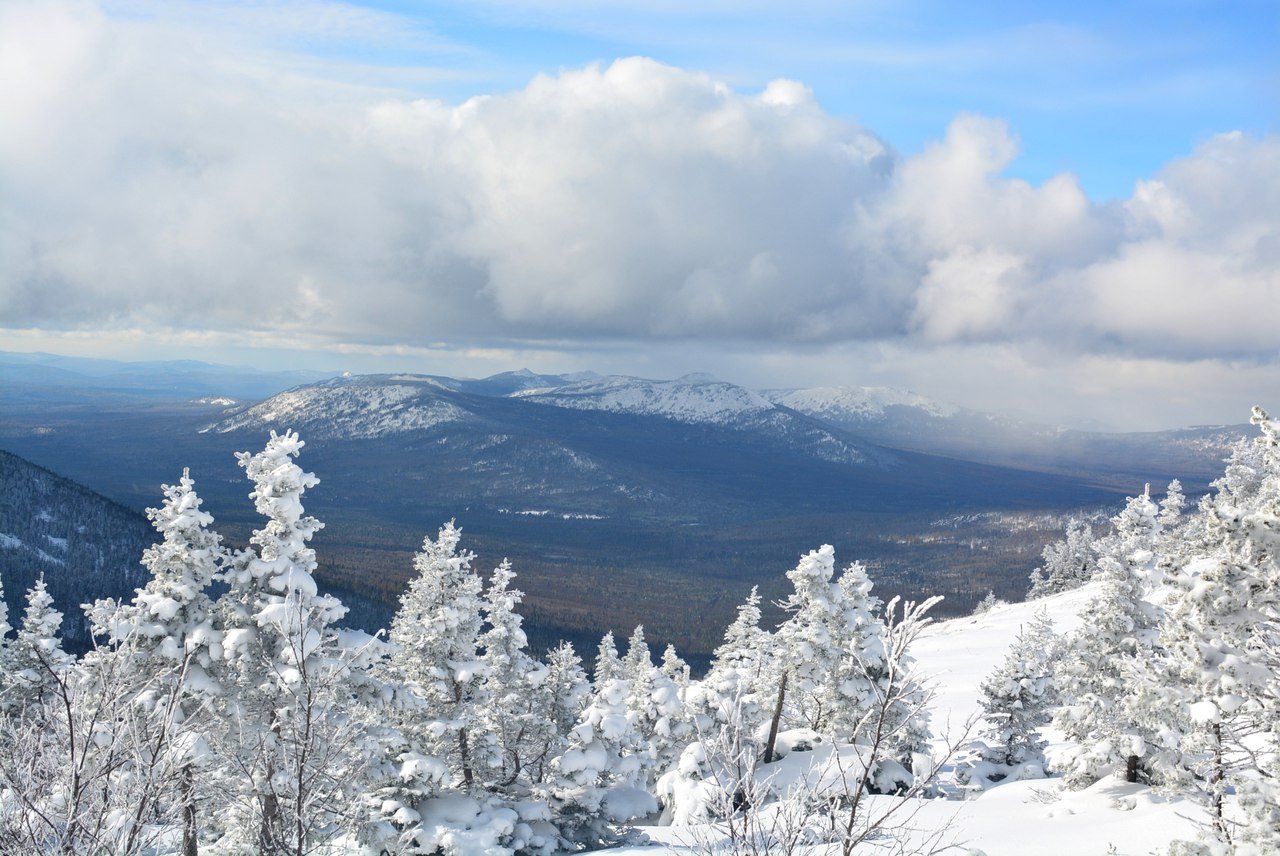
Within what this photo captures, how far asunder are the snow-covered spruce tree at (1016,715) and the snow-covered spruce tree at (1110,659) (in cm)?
832

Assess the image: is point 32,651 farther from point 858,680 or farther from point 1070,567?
point 1070,567

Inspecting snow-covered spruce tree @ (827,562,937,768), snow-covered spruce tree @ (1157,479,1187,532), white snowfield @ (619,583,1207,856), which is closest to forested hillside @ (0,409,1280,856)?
snow-covered spruce tree @ (827,562,937,768)

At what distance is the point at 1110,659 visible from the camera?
27.2 m

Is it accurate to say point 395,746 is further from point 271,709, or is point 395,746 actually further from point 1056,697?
point 1056,697

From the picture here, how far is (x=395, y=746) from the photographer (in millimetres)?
23781

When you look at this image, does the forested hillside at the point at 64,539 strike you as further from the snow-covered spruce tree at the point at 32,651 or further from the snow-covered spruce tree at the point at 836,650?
the snow-covered spruce tree at the point at 836,650

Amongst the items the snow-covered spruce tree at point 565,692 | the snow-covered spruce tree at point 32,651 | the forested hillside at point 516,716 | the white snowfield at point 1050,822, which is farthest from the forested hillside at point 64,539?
the white snowfield at point 1050,822

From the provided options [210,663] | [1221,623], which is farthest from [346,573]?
[1221,623]

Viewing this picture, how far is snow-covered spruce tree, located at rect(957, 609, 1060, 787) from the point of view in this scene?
37.3 metres

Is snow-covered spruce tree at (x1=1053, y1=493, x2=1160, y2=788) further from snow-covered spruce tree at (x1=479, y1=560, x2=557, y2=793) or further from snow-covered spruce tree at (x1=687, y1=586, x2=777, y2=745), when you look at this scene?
snow-covered spruce tree at (x1=479, y1=560, x2=557, y2=793)

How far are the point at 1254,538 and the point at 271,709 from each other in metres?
22.9

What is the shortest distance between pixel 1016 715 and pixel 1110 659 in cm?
1280

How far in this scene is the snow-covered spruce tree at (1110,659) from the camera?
26.6 m

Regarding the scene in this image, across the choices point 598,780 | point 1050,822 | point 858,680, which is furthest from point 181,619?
point 858,680
